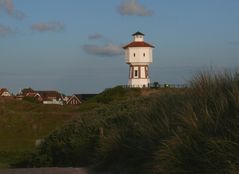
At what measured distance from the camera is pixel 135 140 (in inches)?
581

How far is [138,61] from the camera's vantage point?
118500 millimetres

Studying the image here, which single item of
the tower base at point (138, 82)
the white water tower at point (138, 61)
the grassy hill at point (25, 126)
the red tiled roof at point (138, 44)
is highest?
the red tiled roof at point (138, 44)

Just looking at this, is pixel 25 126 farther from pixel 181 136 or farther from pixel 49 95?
pixel 49 95

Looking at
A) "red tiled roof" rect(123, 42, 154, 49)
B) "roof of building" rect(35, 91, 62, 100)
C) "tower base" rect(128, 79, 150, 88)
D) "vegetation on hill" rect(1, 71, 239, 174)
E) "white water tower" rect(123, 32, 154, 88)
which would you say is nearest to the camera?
"vegetation on hill" rect(1, 71, 239, 174)

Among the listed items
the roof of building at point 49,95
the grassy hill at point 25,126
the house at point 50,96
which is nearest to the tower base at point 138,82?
the house at point 50,96

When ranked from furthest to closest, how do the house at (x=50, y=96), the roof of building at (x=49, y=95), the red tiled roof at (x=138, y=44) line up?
1. the roof of building at (x=49, y=95)
2. the house at (x=50, y=96)
3. the red tiled roof at (x=138, y=44)

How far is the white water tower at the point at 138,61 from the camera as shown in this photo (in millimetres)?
114625

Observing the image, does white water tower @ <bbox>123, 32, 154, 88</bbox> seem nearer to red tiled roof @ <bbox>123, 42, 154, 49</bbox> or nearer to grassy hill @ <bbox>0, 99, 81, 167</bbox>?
red tiled roof @ <bbox>123, 42, 154, 49</bbox>

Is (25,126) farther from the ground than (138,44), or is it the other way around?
(138,44)

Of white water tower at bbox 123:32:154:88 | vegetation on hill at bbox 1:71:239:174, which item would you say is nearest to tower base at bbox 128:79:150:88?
white water tower at bbox 123:32:154:88

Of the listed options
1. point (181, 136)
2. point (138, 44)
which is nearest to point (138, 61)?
point (138, 44)

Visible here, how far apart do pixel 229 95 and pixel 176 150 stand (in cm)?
138

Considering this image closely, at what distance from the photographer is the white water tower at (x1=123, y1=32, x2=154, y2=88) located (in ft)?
376

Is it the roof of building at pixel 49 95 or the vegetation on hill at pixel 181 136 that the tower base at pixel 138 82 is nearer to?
the roof of building at pixel 49 95
